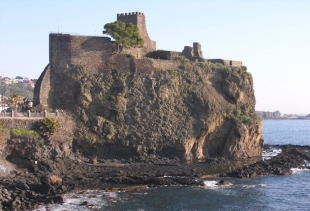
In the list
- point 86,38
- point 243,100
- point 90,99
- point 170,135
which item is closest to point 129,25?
point 86,38

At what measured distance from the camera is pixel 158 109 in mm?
56250

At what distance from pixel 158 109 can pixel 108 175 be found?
12.8m

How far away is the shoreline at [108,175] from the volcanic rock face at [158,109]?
271 cm

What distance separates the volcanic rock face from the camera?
175 feet

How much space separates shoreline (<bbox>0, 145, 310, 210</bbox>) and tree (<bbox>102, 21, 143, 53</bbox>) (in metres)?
15.1

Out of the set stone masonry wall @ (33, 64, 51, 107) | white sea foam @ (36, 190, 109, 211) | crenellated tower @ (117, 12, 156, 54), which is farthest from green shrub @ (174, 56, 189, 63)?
white sea foam @ (36, 190, 109, 211)

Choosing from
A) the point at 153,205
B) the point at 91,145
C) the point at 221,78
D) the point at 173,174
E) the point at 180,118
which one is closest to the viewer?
the point at 153,205

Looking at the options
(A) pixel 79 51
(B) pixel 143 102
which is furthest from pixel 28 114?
(B) pixel 143 102

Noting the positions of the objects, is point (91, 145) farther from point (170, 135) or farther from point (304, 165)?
point (304, 165)

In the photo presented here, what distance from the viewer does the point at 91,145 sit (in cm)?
5250

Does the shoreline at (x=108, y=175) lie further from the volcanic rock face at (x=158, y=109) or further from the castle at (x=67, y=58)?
the castle at (x=67, y=58)

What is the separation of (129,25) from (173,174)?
20179mm

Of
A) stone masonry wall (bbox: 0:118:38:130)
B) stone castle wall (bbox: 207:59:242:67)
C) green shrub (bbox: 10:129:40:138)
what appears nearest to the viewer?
green shrub (bbox: 10:129:40:138)

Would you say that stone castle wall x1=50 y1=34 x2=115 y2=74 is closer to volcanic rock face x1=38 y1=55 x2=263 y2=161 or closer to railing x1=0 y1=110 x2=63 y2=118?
volcanic rock face x1=38 y1=55 x2=263 y2=161
